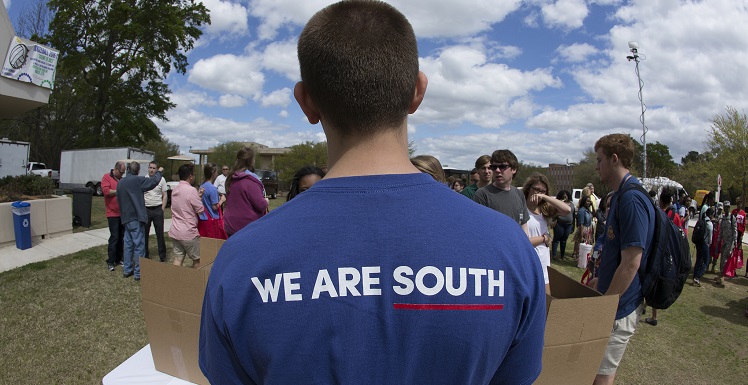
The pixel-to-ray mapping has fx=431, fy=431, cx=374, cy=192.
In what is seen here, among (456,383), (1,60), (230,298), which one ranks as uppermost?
(1,60)

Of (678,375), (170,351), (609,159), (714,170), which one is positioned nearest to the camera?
(170,351)

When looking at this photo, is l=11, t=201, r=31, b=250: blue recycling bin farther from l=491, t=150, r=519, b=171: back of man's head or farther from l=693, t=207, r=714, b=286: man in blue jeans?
l=693, t=207, r=714, b=286: man in blue jeans

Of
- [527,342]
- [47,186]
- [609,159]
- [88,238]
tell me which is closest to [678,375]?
[609,159]

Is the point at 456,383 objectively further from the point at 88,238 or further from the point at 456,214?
the point at 88,238

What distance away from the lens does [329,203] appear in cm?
79

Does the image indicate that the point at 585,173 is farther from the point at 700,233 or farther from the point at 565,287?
the point at 565,287

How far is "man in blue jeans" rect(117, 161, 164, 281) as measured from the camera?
22.3ft

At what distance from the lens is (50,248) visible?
29.3ft

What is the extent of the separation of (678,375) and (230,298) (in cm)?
542

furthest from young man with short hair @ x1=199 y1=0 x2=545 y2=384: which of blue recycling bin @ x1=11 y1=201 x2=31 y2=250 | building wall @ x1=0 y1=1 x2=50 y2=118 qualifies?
building wall @ x1=0 y1=1 x2=50 y2=118

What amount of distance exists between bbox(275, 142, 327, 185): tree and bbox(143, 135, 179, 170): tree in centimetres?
1200

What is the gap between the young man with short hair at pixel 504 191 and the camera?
398 centimetres

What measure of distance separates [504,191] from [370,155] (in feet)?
11.3

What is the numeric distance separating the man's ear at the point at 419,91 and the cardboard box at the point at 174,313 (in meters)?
1.53
